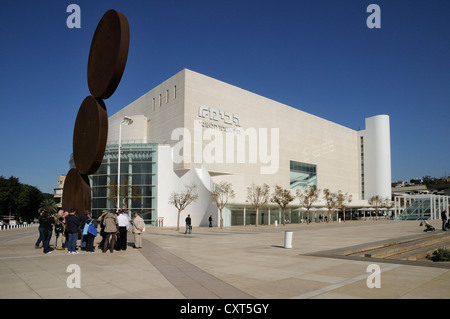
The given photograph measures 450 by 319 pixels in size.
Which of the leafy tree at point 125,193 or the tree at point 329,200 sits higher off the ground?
the leafy tree at point 125,193

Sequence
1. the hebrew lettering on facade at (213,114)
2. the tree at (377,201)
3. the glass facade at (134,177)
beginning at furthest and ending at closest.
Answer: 1. the tree at (377,201)
2. the hebrew lettering on facade at (213,114)
3. the glass facade at (134,177)

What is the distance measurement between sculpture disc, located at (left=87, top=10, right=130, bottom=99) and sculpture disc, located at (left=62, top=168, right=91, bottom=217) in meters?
4.02

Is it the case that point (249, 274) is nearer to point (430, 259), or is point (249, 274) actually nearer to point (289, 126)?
point (430, 259)

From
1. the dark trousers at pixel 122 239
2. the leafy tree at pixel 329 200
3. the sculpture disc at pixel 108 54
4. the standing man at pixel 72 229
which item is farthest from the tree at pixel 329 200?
the standing man at pixel 72 229

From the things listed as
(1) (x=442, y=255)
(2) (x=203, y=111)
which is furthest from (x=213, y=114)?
(1) (x=442, y=255)

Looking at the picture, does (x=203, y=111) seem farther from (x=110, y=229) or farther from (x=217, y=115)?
(x=110, y=229)

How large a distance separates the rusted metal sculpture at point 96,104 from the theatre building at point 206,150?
16.8 m

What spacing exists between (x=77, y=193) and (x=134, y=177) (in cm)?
2785

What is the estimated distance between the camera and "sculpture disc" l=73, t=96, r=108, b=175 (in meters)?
15.0

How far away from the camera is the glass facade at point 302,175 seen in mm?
63031

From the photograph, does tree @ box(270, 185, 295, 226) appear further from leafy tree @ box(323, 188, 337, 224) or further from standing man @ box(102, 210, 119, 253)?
standing man @ box(102, 210, 119, 253)

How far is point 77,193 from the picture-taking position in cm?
1659

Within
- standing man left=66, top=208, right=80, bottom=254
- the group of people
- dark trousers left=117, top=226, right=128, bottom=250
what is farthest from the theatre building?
standing man left=66, top=208, right=80, bottom=254

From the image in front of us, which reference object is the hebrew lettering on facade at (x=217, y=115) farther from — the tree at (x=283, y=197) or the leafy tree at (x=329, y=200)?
the leafy tree at (x=329, y=200)
